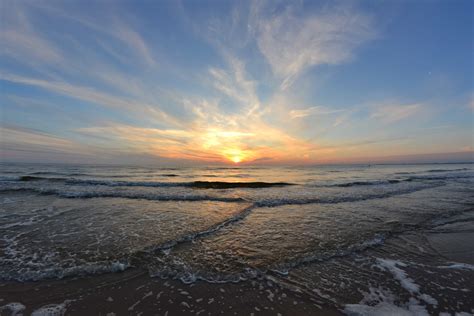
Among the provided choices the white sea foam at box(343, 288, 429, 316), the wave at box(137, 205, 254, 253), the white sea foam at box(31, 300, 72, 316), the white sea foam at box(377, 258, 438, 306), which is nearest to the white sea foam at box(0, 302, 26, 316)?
the white sea foam at box(31, 300, 72, 316)

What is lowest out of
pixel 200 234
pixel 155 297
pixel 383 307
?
pixel 383 307

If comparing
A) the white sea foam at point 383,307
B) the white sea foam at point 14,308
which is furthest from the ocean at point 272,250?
the white sea foam at point 14,308

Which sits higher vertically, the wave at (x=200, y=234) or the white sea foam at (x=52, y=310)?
the wave at (x=200, y=234)

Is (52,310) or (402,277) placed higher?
(52,310)

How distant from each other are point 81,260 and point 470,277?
886cm

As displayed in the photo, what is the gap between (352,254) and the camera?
5.41m

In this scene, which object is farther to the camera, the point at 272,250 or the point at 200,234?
the point at 200,234

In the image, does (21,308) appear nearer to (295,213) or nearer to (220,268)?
(220,268)

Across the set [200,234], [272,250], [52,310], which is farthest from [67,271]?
[272,250]

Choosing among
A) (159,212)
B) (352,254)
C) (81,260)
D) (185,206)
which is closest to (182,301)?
(81,260)

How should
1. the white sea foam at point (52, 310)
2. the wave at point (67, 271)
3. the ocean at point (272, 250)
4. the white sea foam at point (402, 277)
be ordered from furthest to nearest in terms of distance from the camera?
the wave at point (67, 271) < the ocean at point (272, 250) < the white sea foam at point (402, 277) < the white sea foam at point (52, 310)

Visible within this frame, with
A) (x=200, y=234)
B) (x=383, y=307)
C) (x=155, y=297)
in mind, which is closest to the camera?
(x=383, y=307)

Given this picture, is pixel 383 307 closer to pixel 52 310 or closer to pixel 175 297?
pixel 175 297

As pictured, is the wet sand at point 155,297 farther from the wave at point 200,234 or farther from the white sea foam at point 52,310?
the wave at point 200,234
